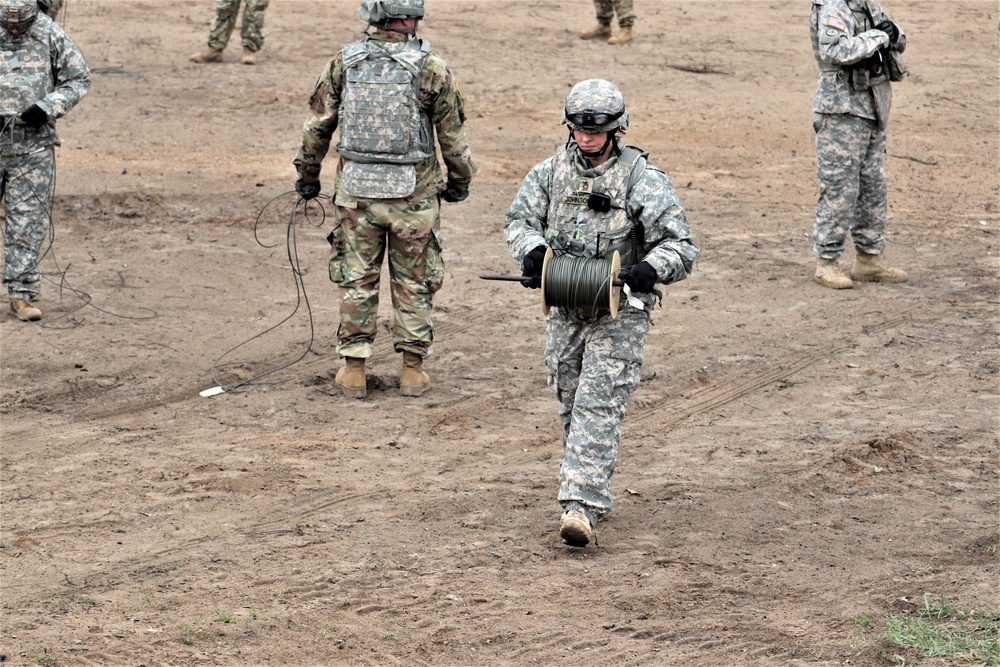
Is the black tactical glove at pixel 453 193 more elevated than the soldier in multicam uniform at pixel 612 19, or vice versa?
the black tactical glove at pixel 453 193

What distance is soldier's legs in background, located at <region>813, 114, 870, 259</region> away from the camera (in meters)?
10.3

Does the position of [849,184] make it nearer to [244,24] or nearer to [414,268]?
[414,268]

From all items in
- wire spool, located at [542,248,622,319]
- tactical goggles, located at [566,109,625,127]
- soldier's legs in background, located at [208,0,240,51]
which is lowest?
soldier's legs in background, located at [208,0,240,51]

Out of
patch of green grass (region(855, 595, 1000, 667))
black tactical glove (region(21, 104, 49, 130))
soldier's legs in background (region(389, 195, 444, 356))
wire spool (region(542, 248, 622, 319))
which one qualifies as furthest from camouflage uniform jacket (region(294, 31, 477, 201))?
patch of green grass (region(855, 595, 1000, 667))

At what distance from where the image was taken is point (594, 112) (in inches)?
246

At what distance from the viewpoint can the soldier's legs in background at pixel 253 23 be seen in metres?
17.2

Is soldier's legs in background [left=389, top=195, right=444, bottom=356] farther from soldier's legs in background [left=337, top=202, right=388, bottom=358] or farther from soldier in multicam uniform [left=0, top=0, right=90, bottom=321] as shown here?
soldier in multicam uniform [left=0, top=0, right=90, bottom=321]

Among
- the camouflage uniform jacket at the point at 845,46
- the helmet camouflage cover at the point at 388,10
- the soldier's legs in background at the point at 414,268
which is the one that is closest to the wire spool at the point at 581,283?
the soldier's legs in background at the point at 414,268

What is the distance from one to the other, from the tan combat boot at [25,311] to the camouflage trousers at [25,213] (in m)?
0.04

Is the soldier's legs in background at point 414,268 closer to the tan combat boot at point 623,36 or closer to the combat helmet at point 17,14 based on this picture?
the combat helmet at point 17,14

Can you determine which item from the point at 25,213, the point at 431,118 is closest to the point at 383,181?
the point at 431,118

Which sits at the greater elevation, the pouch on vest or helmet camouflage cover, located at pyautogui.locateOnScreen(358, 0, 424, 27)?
helmet camouflage cover, located at pyautogui.locateOnScreen(358, 0, 424, 27)

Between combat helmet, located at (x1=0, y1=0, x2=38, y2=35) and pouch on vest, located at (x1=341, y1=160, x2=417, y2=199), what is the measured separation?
2.74 m

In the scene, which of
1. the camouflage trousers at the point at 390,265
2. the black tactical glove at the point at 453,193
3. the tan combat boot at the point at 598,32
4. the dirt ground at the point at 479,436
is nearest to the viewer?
the dirt ground at the point at 479,436
